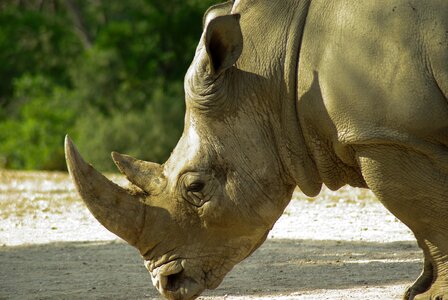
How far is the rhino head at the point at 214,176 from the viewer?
224 inches

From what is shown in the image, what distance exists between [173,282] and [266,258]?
11.0ft

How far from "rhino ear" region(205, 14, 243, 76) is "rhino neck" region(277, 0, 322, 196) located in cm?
27

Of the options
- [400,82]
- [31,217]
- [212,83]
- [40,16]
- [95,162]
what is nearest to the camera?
[400,82]

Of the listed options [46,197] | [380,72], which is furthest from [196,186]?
[46,197]

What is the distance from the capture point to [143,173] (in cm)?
605

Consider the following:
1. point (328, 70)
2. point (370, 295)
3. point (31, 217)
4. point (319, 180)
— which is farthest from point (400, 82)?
point (31, 217)

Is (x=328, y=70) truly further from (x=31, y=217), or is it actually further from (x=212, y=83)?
(x=31, y=217)

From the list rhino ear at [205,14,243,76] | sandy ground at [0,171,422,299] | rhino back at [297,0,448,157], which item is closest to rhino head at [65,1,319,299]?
rhino ear at [205,14,243,76]

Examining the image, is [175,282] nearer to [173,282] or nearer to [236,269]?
[173,282]

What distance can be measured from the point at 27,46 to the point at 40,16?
1.54 meters

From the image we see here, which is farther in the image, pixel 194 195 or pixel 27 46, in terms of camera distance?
pixel 27 46

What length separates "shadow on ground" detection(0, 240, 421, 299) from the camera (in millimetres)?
7930

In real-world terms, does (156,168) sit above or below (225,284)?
above

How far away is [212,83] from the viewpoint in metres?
5.72
